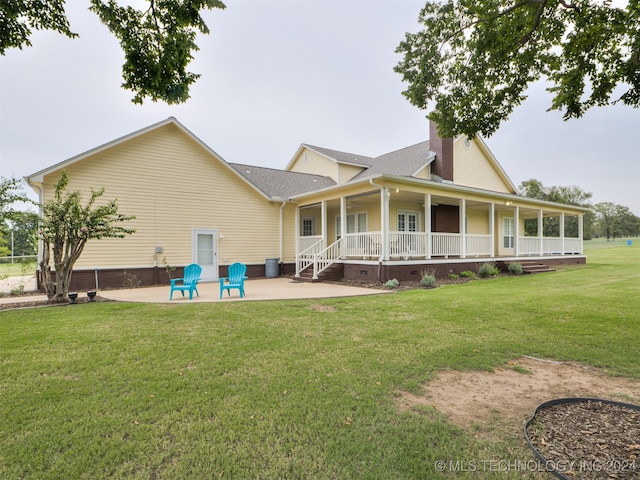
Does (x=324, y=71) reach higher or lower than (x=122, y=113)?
higher

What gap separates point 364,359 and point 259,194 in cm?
1186

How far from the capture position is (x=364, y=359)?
12.7ft

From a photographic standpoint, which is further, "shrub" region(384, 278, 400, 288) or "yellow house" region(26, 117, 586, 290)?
"yellow house" region(26, 117, 586, 290)

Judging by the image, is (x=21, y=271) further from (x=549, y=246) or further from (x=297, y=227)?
(x=549, y=246)

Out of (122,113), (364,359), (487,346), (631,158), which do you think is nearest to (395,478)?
(364,359)

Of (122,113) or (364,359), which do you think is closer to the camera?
(364,359)

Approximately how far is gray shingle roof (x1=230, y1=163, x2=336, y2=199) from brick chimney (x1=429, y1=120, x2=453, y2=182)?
5.60m

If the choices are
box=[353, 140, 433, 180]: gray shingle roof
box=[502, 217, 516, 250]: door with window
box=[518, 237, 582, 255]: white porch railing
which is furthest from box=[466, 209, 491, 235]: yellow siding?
box=[353, 140, 433, 180]: gray shingle roof

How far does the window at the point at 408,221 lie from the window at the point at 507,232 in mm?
6592

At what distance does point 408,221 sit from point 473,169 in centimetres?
557

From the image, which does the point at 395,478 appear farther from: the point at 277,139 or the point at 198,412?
the point at 277,139

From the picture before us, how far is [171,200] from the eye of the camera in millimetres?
12617

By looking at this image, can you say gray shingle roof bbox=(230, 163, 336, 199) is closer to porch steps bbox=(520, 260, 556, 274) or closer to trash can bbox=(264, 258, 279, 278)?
trash can bbox=(264, 258, 279, 278)

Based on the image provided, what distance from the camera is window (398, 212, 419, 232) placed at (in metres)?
16.1
